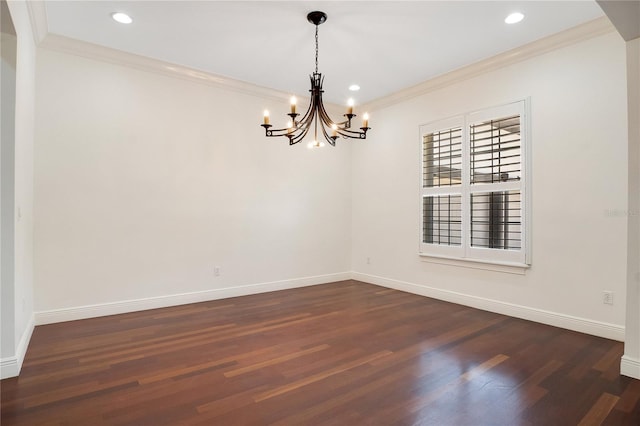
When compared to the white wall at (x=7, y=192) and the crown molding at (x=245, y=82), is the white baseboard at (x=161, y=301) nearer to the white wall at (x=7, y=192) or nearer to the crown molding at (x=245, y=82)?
the white wall at (x=7, y=192)

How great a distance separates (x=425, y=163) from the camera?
5.02 meters

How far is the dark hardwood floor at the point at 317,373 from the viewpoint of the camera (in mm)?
2021

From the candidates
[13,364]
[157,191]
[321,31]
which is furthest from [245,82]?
[13,364]

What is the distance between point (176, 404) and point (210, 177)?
3.12 m

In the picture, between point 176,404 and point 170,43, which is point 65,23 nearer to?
point 170,43

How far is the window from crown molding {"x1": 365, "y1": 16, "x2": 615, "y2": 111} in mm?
509

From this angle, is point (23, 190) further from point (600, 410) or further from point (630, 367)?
point (630, 367)

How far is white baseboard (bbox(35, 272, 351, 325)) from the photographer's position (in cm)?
370

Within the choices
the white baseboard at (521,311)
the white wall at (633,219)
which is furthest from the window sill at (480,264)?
the white wall at (633,219)

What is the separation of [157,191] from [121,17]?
1882mm

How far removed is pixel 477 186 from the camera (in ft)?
14.1

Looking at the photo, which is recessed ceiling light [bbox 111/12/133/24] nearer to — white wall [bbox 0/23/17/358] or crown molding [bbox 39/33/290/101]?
crown molding [bbox 39/33/290/101]

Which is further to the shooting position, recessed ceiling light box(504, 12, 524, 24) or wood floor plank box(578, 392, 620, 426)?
recessed ceiling light box(504, 12, 524, 24)

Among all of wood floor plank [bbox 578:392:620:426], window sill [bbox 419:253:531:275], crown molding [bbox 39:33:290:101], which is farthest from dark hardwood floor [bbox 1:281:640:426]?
crown molding [bbox 39:33:290:101]
